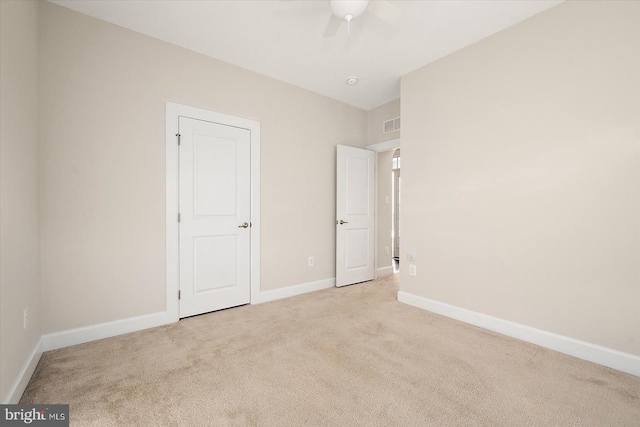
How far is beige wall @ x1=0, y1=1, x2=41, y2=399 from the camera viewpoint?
144 cm

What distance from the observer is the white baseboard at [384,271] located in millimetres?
4508

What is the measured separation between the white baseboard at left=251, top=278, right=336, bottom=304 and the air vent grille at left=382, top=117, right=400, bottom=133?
7.62ft

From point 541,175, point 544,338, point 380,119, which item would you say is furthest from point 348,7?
point 544,338

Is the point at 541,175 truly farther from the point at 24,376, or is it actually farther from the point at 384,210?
the point at 24,376

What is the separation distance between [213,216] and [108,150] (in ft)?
3.47

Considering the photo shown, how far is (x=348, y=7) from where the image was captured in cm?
197

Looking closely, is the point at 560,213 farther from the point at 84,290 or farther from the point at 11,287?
the point at 84,290

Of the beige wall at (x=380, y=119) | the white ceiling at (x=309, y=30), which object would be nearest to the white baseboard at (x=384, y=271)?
the beige wall at (x=380, y=119)

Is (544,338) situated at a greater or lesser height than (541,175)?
lesser

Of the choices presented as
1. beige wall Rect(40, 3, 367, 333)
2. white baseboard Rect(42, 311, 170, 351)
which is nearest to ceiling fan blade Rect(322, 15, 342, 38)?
beige wall Rect(40, 3, 367, 333)

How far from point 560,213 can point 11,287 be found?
143 inches

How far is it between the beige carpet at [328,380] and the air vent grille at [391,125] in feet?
8.69

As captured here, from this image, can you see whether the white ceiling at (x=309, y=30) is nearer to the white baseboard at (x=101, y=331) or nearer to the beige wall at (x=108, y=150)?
the beige wall at (x=108, y=150)

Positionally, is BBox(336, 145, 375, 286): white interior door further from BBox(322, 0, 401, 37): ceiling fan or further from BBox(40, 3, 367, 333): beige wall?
BBox(322, 0, 401, 37): ceiling fan
